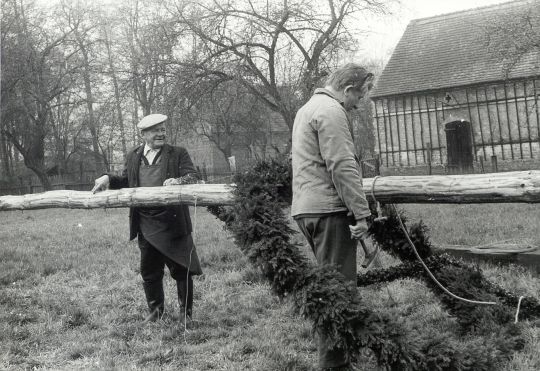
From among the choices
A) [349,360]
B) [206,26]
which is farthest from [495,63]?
[349,360]

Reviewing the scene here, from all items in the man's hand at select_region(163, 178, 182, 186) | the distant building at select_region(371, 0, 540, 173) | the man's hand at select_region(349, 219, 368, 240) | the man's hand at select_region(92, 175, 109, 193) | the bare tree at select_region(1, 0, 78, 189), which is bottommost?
the man's hand at select_region(349, 219, 368, 240)

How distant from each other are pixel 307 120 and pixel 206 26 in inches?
339

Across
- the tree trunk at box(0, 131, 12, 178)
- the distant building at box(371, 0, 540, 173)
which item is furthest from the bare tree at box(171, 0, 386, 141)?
the tree trunk at box(0, 131, 12, 178)

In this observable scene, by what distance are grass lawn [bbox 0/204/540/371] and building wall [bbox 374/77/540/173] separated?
12.2 meters

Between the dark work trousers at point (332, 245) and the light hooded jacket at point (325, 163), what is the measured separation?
0.25 feet

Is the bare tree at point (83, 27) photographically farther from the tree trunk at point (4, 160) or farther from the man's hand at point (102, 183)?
the man's hand at point (102, 183)

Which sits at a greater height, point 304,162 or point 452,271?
point 304,162

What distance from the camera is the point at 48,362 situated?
4.68 metres

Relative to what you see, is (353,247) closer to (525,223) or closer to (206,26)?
(525,223)

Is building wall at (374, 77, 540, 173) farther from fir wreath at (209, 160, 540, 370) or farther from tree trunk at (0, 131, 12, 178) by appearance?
tree trunk at (0, 131, 12, 178)

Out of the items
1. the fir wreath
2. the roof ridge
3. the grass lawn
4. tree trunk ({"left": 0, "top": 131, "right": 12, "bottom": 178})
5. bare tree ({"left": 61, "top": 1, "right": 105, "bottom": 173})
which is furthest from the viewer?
tree trunk ({"left": 0, "top": 131, "right": 12, "bottom": 178})

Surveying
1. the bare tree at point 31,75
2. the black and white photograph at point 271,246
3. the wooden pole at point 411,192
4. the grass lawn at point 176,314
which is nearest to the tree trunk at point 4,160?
the bare tree at point 31,75

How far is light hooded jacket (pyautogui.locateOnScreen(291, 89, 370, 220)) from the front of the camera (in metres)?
3.62

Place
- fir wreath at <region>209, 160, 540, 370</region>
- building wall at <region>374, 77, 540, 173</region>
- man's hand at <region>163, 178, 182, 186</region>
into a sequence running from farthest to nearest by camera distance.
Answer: building wall at <region>374, 77, 540, 173</region> < man's hand at <region>163, 178, 182, 186</region> < fir wreath at <region>209, 160, 540, 370</region>
